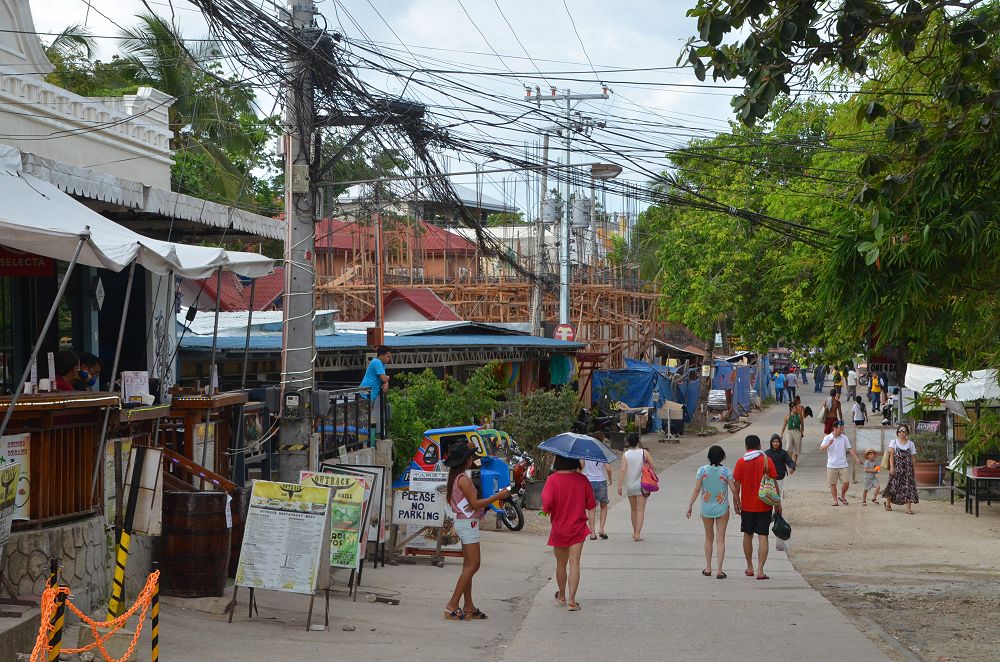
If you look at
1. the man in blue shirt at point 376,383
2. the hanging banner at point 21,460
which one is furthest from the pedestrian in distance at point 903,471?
the hanging banner at point 21,460

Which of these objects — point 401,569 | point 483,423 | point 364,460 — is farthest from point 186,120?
point 401,569

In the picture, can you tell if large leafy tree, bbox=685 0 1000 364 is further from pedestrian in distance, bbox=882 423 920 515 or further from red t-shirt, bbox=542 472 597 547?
pedestrian in distance, bbox=882 423 920 515

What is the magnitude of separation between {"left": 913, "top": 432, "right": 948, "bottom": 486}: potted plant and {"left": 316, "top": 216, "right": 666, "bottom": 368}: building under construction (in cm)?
1641

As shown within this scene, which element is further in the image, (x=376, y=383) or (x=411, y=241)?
(x=411, y=241)

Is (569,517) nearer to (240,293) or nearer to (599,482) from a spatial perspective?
(599,482)

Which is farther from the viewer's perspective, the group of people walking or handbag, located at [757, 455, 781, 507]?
handbag, located at [757, 455, 781, 507]

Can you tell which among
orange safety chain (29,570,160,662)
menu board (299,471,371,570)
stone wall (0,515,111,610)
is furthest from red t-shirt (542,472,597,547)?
orange safety chain (29,570,160,662)

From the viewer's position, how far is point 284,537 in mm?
9148

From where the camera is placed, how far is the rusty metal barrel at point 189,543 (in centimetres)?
917

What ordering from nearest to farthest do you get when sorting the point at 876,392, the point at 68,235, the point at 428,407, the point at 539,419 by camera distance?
the point at 68,235, the point at 428,407, the point at 539,419, the point at 876,392

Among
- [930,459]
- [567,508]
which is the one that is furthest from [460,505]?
[930,459]

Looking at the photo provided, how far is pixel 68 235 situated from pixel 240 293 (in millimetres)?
20745

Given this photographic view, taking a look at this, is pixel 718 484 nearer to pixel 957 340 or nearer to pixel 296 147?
pixel 957 340

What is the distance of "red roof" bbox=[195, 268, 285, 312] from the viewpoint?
25.6 m
